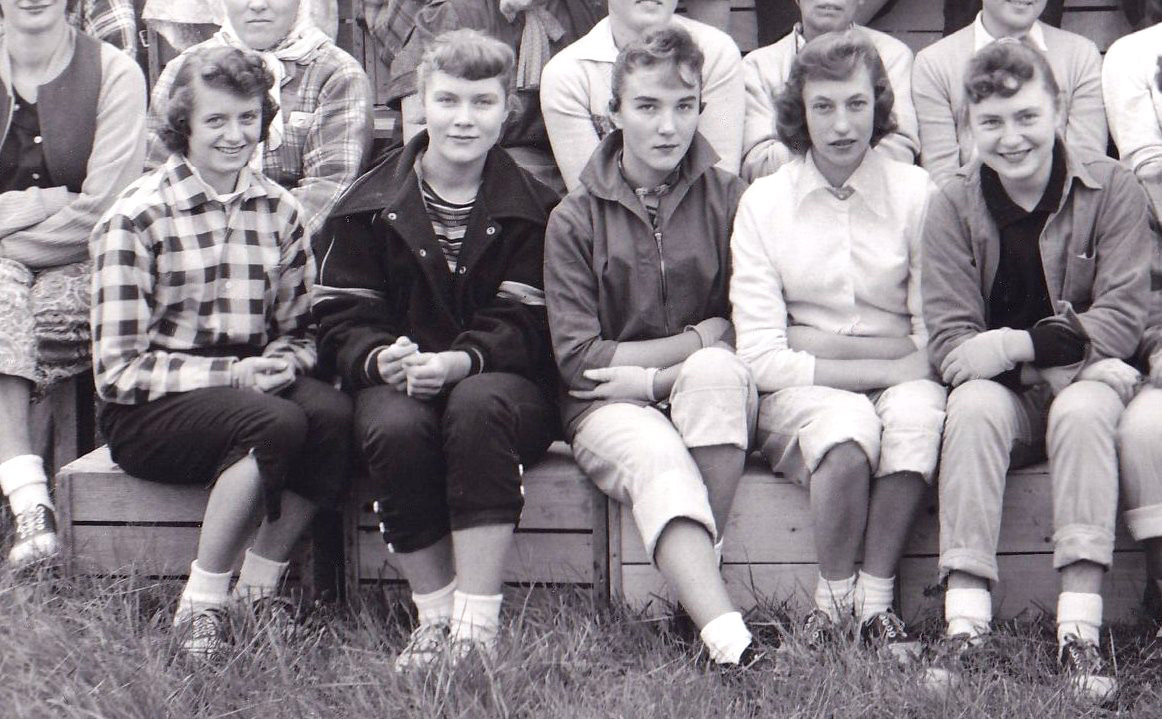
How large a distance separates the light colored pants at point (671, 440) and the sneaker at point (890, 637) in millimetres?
342

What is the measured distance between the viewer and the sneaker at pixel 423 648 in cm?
259

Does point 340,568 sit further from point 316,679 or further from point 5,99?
point 5,99

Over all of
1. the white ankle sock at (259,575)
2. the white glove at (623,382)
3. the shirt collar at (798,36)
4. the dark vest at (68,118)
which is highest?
the shirt collar at (798,36)

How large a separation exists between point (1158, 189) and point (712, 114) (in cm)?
110

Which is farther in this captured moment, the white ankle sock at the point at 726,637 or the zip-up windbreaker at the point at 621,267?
the zip-up windbreaker at the point at 621,267

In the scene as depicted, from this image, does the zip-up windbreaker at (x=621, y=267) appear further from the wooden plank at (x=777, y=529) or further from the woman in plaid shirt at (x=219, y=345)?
the woman in plaid shirt at (x=219, y=345)

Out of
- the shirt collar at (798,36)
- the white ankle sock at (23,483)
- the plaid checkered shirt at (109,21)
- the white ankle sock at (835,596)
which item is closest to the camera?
the white ankle sock at (835,596)

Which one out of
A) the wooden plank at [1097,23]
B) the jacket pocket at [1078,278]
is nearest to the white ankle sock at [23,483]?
the jacket pocket at [1078,278]

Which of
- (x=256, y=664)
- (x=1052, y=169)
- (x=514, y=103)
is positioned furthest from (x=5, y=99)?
(x=1052, y=169)

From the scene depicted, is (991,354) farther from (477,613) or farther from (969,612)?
(477,613)

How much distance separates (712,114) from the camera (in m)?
3.79

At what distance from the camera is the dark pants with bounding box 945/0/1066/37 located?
13.6 ft

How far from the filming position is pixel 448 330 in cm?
315

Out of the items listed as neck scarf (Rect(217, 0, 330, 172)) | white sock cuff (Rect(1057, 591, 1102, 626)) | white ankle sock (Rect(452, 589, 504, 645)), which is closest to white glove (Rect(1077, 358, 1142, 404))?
white sock cuff (Rect(1057, 591, 1102, 626))
